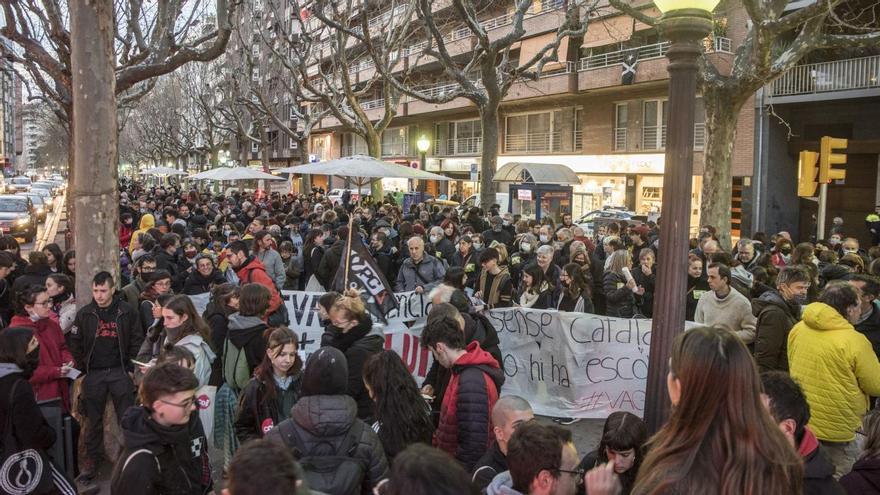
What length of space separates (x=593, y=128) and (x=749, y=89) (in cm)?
1709

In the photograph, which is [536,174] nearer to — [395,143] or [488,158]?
[488,158]

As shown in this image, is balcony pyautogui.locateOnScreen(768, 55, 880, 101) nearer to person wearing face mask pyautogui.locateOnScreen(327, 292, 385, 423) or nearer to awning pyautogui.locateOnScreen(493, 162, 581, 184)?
awning pyautogui.locateOnScreen(493, 162, 581, 184)

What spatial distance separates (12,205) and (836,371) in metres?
28.0

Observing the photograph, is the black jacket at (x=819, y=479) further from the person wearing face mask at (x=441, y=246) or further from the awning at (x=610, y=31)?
the awning at (x=610, y=31)

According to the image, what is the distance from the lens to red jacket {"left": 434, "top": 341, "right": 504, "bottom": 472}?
12.4 ft

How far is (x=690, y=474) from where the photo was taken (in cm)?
215

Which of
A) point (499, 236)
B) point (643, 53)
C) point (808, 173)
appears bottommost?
point (499, 236)

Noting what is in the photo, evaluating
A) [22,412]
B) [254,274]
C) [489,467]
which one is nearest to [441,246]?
[254,274]

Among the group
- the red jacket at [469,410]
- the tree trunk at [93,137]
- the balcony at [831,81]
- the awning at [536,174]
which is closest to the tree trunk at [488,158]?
the awning at [536,174]

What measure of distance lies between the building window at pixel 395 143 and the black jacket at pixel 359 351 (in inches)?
1699

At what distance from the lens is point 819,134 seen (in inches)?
966

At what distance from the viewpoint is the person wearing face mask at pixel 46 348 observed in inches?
200

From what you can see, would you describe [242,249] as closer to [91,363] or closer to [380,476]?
[91,363]

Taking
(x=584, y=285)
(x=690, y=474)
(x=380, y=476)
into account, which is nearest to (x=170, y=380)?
(x=380, y=476)
